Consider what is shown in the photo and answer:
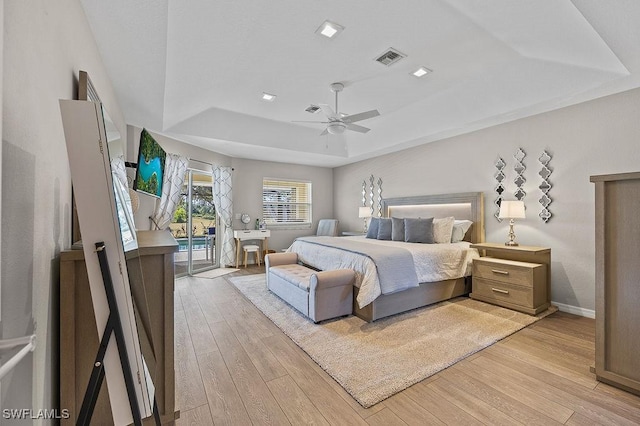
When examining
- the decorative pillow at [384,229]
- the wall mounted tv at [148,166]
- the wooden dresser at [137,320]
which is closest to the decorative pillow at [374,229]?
the decorative pillow at [384,229]

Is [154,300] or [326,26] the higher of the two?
[326,26]

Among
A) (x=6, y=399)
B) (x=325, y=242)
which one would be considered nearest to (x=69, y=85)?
(x=6, y=399)

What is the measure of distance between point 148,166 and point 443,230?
4120mm

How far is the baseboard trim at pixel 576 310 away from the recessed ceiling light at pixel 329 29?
13.6 ft

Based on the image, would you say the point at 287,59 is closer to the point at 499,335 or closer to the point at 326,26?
the point at 326,26

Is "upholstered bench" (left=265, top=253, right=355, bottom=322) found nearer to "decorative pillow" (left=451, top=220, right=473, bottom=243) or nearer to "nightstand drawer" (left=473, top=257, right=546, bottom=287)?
"nightstand drawer" (left=473, top=257, right=546, bottom=287)

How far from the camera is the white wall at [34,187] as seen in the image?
2.97 ft

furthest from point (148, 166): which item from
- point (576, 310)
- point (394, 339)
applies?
point (576, 310)

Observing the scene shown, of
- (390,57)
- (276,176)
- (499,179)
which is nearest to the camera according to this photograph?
(390,57)

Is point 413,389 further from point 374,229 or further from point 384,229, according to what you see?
point 374,229

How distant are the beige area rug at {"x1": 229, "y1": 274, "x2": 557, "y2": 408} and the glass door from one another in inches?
95.3

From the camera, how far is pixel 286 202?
7312mm

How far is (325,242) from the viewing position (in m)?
4.18

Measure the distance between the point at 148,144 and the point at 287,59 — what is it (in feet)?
5.79
